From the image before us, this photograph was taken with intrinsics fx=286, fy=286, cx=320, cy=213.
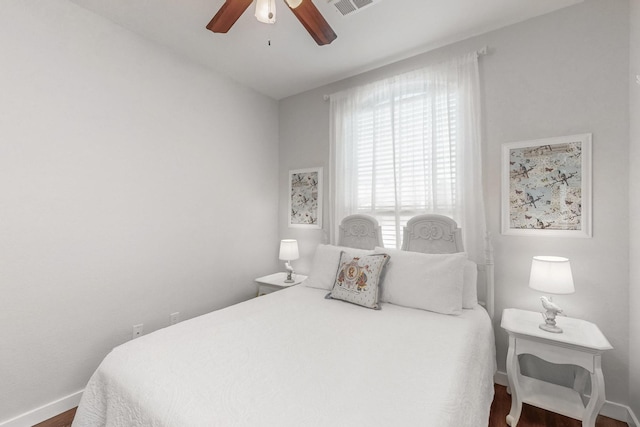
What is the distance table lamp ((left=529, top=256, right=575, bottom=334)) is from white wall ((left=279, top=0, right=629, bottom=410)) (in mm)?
322

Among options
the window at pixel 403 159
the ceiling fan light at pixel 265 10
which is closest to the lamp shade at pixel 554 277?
the window at pixel 403 159

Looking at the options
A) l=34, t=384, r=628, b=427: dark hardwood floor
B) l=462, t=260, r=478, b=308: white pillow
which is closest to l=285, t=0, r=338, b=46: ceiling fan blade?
l=462, t=260, r=478, b=308: white pillow

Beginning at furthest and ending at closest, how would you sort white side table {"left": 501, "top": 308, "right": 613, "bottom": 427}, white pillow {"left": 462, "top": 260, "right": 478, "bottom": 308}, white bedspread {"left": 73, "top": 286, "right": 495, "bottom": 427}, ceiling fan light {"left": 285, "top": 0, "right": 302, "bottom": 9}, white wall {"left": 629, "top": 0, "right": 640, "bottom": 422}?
1. white pillow {"left": 462, "top": 260, "right": 478, "bottom": 308}
2. white wall {"left": 629, "top": 0, "right": 640, "bottom": 422}
3. white side table {"left": 501, "top": 308, "right": 613, "bottom": 427}
4. ceiling fan light {"left": 285, "top": 0, "right": 302, "bottom": 9}
5. white bedspread {"left": 73, "top": 286, "right": 495, "bottom": 427}

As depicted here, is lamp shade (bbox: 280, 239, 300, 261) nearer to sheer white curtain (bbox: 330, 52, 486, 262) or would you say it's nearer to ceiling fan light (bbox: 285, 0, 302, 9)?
sheer white curtain (bbox: 330, 52, 486, 262)

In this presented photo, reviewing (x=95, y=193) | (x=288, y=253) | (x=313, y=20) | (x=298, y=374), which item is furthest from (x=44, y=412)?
(x=313, y=20)

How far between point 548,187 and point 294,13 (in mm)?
2036

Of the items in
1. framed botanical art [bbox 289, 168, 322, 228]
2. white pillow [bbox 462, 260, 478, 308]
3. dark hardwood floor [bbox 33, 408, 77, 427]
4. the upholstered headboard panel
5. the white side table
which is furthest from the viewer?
framed botanical art [bbox 289, 168, 322, 228]

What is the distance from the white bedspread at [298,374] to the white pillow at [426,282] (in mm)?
126

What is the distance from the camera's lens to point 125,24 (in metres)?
2.18

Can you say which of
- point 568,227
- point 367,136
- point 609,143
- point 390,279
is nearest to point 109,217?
point 390,279

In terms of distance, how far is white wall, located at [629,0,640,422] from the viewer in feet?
5.57

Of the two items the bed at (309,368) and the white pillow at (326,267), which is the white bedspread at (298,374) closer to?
the bed at (309,368)

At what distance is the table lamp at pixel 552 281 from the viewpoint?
1.73 metres

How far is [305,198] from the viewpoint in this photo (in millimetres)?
3350
